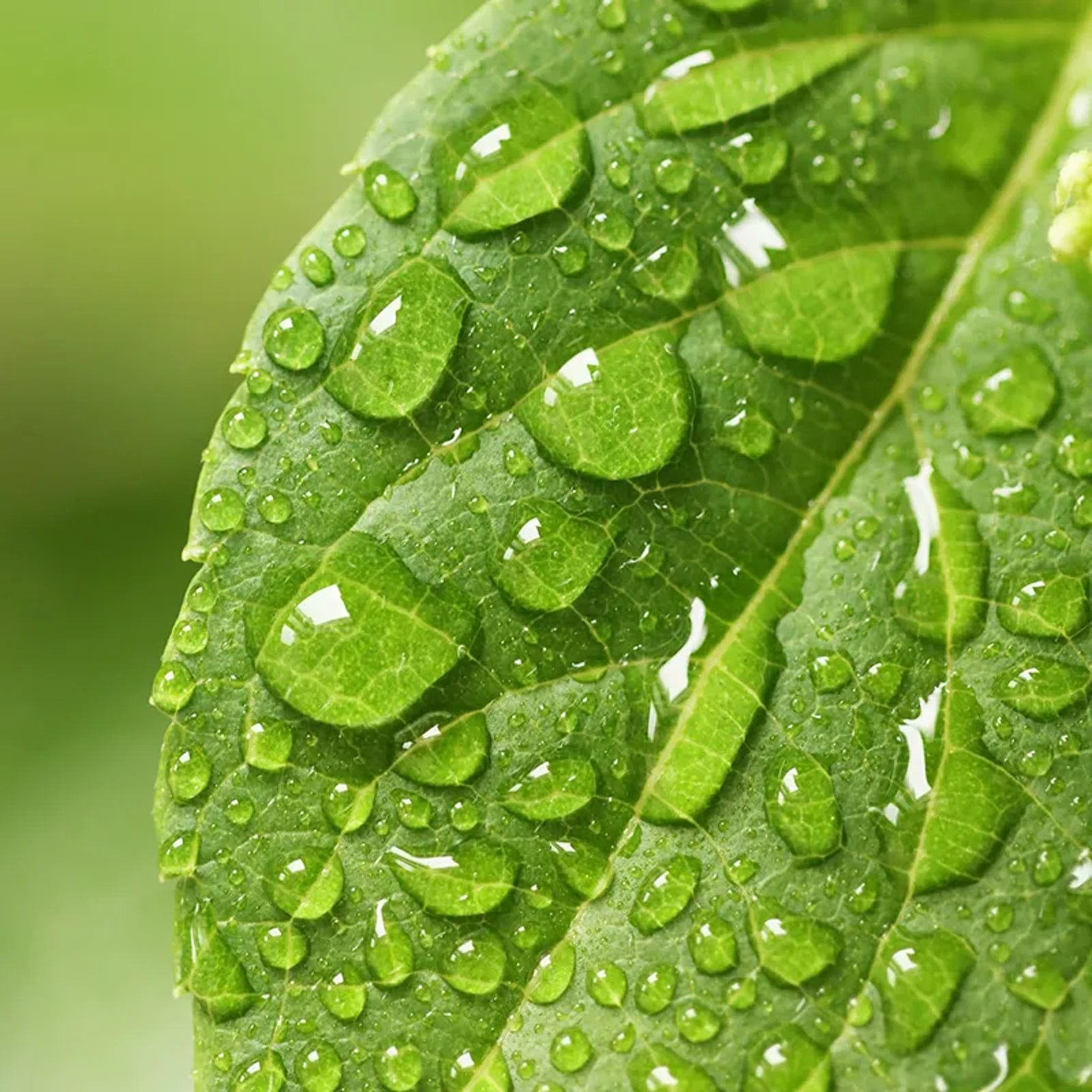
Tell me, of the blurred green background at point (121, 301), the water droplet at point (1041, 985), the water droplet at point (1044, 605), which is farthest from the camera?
the blurred green background at point (121, 301)

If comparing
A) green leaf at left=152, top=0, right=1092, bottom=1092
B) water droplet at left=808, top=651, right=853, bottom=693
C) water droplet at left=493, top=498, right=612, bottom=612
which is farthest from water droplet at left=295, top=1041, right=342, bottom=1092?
water droplet at left=808, top=651, right=853, bottom=693

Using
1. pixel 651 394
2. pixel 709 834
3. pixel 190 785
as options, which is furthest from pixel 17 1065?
pixel 651 394

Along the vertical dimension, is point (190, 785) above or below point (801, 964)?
above

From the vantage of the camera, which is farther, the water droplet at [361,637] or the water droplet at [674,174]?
the water droplet at [674,174]

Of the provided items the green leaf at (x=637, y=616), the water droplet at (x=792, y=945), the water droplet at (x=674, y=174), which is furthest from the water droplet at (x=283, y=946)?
the water droplet at (x=674, y=174)

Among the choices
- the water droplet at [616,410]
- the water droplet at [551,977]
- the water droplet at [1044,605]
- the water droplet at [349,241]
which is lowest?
the water droplet at [1044,605]

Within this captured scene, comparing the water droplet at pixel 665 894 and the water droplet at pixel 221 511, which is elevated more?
the water droplet at pixel 221 511

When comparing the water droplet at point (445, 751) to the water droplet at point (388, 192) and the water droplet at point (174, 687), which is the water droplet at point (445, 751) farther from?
the water droplet at point (388, 192)

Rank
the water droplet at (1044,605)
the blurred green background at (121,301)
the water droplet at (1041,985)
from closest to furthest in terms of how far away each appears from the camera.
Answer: the water droplet at (1041,985) < the water droplet at (1044,605) < the blurred green background at (121,301)

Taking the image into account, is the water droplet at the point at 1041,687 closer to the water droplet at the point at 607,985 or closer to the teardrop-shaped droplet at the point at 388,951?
the water droplet at the point at 607,985

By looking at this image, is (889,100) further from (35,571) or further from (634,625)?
(35,571)
